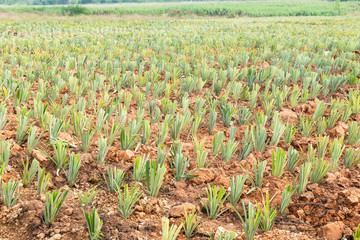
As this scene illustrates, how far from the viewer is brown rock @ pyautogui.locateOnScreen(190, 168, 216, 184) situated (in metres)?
2.31

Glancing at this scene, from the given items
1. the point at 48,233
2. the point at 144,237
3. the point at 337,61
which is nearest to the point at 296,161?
the point at 144,237

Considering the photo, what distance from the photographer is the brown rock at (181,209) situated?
194cm

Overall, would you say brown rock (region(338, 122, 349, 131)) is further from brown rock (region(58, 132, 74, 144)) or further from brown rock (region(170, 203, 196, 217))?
brown rock (region(58, 132, 74, 144))

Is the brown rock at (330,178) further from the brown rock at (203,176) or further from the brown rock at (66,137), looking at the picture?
the brown rock at (66,137)

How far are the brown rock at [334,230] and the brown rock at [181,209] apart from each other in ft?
2.20

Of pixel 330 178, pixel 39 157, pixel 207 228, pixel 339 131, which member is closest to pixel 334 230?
pixel 330 178

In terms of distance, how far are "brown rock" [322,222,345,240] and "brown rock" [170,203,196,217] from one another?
0.67m

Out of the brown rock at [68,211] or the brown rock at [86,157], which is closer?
the brown rock at [68,211]

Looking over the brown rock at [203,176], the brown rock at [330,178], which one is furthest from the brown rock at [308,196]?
the brown rock at [203,176]

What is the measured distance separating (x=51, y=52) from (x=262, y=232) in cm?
585

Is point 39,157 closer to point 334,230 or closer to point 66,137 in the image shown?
point 66,137

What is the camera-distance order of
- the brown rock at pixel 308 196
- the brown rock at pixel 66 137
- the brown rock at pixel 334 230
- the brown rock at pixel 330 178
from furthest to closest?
the brown rock at pixel 66 137 → the brown rock at pixel 330 178 → the brown rock at pixel 308 196 → the brown rock at pixel 334 230

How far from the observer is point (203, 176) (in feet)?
7.63

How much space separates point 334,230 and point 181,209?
2.54 feet
